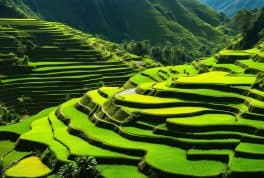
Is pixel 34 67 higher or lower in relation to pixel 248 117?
lower

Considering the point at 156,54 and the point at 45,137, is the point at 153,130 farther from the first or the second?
Answer: the point at 156,54

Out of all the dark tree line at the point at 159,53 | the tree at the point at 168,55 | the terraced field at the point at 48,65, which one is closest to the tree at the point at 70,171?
the terraced field at the point at 48,65

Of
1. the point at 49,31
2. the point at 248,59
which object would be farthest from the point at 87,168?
the point at 49,31

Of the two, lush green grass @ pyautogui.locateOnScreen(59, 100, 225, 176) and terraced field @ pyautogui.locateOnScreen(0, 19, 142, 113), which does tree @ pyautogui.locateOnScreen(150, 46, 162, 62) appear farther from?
lush green grass @ pyautogui.locateOnScreen(59, 100, 225, 176)

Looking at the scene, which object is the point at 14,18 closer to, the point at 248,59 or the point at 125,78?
the point at 125,78

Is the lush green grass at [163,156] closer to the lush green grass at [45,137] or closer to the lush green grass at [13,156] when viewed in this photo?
the lush green grass at [45,137]

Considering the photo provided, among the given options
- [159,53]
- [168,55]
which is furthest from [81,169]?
[168,55]

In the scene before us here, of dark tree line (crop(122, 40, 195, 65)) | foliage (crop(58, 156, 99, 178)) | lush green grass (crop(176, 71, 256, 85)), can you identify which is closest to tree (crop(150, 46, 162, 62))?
dark tree line (crop(122, 40, 195, 65))
